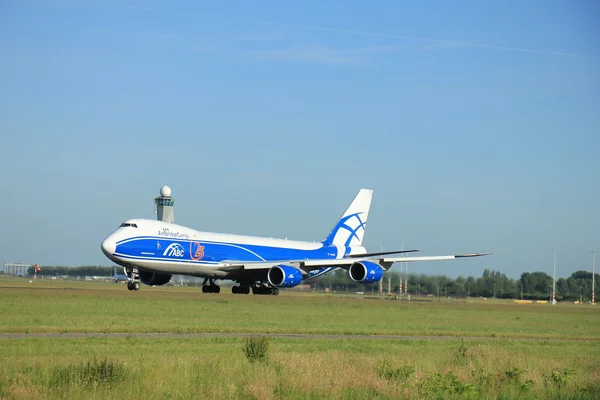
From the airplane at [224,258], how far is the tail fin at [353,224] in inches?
48.1

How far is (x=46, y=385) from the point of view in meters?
16.2

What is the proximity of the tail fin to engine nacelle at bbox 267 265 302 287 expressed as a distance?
11532 mm

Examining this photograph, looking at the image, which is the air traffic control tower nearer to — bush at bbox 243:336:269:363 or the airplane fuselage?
the airplane fuselage

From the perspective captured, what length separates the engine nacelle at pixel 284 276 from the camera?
5794 cm

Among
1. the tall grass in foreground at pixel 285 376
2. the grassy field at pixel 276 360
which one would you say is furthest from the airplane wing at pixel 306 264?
the tall grass in foreground at pixel 285 376

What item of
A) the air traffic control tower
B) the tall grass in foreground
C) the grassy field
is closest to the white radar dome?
the air traffic control tower

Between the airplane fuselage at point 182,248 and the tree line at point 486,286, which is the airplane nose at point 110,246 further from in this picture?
the tree line at point 486,286

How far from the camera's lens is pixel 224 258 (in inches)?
2308

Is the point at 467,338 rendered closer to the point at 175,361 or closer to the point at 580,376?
the point at 580,376

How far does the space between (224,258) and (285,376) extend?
40.7m

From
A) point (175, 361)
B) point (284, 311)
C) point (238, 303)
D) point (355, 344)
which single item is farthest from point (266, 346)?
point (238, 303)

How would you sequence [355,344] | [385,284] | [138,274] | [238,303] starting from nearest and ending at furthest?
1. [355,344]
2. [238,303]
3. [138,274]
4. [385,284]

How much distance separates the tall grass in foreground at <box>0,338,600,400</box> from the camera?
1642cm

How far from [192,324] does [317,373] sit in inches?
617
